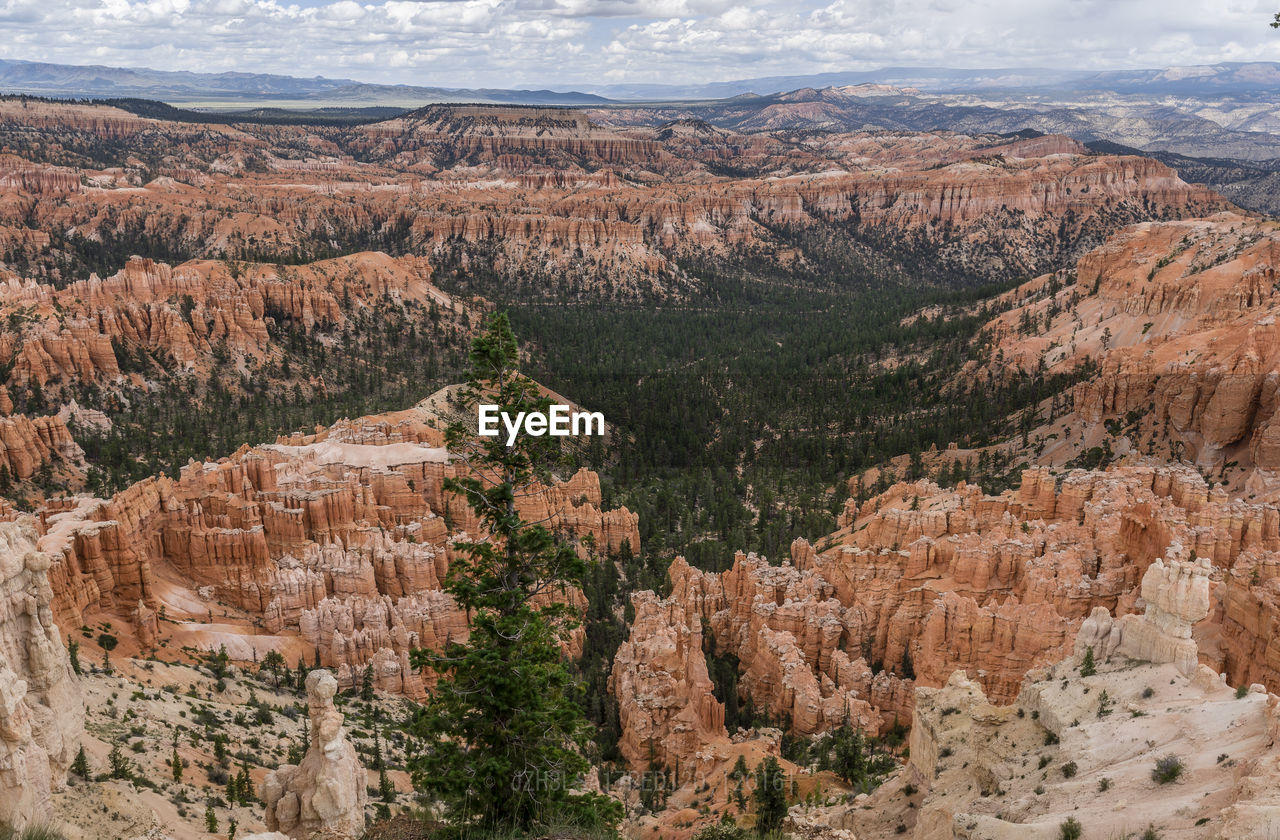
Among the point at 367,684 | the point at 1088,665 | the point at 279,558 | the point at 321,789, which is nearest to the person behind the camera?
the point at 321,789

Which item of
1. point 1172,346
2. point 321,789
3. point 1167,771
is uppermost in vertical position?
point 1167,771

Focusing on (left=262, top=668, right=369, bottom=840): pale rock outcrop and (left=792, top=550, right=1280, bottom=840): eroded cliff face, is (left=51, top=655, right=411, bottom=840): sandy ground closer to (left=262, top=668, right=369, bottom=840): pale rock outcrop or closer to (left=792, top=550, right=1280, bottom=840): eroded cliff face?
(left=262, top=668, right=369, bottom=840): pale rock outcrop

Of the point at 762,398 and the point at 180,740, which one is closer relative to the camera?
the point at 180,740

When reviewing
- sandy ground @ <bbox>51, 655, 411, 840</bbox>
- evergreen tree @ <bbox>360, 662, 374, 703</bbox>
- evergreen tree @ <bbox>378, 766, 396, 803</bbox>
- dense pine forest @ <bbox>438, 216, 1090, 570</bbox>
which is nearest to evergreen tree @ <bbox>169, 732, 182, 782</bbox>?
sandy ground @ <bbox>51, 655, 411, 840</bbox>

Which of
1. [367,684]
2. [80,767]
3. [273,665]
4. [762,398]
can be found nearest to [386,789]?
[80,767]

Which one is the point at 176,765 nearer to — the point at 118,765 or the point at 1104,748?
the point at 118,765

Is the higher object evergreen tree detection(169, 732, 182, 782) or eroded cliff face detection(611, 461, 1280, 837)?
evergreen tree detection(169, 732, 182, 782)

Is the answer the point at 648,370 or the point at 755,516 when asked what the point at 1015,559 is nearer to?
the point at 755,516

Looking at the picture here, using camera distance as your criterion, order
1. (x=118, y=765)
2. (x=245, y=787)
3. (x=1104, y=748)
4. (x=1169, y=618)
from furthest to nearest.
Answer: (x=245, y=787) < (x=1169, y=618) < (x=118, y=765) < (x=1104, y=748)

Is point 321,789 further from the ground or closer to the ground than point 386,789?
further from the ground
